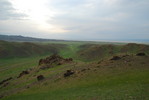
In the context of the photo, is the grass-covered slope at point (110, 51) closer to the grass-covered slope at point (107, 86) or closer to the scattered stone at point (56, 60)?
the scattered stone at point (56, 60)

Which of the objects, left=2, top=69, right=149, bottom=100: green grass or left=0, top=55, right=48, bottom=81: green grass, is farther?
left=0, top=55, right=48, bottom=81: green grass

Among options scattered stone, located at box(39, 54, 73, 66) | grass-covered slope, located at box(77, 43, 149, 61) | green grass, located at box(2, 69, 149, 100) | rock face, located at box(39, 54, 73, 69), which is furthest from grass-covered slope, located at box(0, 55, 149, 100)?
grass-covered slope, located at box(77, 43, 149, 61)

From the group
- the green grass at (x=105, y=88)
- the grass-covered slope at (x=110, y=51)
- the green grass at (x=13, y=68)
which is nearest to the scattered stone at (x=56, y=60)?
the green grass at (x=13, y=68)

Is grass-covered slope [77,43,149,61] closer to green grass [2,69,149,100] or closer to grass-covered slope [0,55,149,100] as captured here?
grass-covered slope [0,55,149,100]

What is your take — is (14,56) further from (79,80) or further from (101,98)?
(101,98)

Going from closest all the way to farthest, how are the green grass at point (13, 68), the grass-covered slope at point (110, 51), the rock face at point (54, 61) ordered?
the rock face at point (54, 61)
the green grass at point (13, 68)
the grass-covered slope at point (110, 51)

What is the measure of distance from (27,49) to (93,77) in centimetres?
11369

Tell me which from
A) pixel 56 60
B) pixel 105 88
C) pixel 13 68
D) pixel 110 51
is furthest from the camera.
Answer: pixel 110 51

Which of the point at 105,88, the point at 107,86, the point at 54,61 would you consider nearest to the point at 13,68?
the point at 54,61

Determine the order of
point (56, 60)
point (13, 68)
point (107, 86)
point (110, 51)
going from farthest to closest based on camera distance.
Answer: point (110, 51), point (13, 68), point (56, 60), point (107, 86)

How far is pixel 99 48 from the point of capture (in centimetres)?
9600

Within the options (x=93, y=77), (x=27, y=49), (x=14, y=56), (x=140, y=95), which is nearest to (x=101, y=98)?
(x=140, y=95)

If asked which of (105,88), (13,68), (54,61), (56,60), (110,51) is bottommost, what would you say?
(13,68)

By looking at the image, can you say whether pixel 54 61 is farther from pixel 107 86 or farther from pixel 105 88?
pixel 105 88
